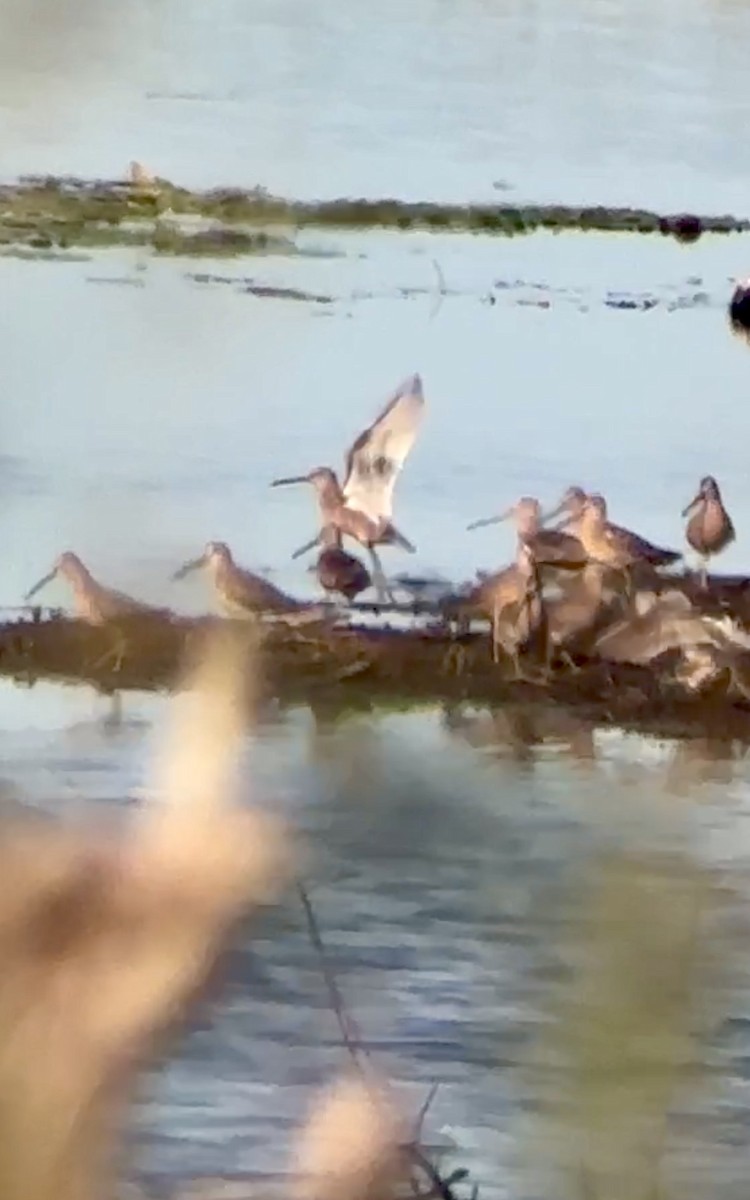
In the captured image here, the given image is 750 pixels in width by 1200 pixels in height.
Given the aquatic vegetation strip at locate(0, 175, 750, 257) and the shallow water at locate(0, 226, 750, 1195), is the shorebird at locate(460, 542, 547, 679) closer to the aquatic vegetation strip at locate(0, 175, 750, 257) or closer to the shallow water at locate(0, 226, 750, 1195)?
the shallow water at locate(0, 226, 750, 1195)

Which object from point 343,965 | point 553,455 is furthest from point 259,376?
point 343,965

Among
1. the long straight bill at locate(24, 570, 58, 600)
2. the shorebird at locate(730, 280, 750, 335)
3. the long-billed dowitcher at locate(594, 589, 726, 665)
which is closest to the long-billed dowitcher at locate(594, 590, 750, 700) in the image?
the long-billed dowitcher at locate(594, 589, 726, 665)

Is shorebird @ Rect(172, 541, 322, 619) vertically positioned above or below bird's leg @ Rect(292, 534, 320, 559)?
below

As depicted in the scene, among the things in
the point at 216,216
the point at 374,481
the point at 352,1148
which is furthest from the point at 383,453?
the point at 352,1148

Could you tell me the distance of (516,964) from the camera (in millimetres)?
568

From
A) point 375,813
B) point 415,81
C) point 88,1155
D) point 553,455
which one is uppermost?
point 415,81

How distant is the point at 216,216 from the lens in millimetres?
624

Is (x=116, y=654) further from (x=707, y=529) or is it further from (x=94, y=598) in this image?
(x=707, y=529)

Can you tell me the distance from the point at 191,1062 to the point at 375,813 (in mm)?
111

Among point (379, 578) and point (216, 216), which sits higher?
point (216, 216)

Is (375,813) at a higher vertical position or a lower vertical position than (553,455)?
lower

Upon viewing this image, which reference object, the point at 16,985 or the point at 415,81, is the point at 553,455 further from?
the point at 16,985

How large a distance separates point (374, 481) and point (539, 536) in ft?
0.22

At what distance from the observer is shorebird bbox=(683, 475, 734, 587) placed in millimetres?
594
